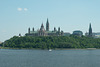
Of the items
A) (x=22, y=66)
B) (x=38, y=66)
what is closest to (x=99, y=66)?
(x=38, y=66)

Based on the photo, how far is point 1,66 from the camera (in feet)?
228

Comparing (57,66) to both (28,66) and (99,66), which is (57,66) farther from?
(99,66)

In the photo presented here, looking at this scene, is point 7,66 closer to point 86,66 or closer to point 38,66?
point 38,66

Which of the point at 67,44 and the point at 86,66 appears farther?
the point at 67,44

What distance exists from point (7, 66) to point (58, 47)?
433ft

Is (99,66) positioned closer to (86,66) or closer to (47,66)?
(86,66)

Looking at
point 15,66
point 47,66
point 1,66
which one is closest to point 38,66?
point 47,66

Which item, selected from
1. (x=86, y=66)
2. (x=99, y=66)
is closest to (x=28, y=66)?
(x=86, y=66)

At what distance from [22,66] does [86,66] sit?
68.1 ft

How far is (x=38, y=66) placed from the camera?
7031cm

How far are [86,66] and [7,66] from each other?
1005 inches

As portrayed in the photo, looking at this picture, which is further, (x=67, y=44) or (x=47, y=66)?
(x=67, y=44)

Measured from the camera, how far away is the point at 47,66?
231 ft

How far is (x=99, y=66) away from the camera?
71938mm
